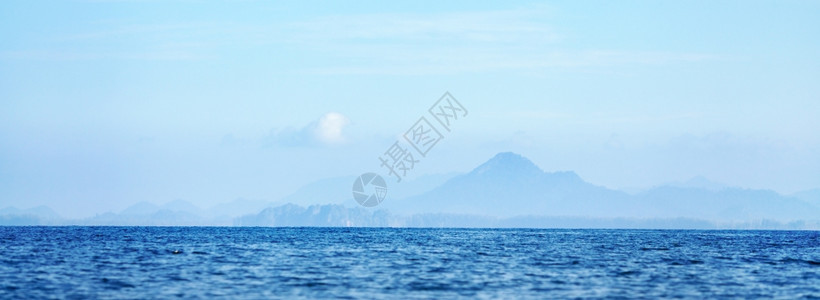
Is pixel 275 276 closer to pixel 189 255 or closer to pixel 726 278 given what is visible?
pixel 189 255

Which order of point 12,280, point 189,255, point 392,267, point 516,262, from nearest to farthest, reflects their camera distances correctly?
point 12,280, point 392,267, point 516,262, point 189,255

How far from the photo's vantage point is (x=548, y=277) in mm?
63219

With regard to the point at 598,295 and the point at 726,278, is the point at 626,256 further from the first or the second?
the point at 598,295

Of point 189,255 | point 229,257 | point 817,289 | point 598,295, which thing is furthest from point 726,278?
point 189,255

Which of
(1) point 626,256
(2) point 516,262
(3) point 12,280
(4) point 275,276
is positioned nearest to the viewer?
(3) point 12,280

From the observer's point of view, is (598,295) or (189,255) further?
(189,255)

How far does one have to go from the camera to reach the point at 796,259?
8994 cm

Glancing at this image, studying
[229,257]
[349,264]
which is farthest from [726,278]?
[229,257]

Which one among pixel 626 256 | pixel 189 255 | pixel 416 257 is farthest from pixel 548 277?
pixel 189 255

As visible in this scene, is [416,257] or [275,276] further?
[416,257]

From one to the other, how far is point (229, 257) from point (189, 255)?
521cm

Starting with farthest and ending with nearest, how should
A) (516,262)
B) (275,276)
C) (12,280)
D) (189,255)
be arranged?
(189,255)
(516,262)
(275,276)
(12,280)

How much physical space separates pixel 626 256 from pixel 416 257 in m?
22.3

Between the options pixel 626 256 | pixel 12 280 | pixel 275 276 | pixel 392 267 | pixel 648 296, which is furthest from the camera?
pixel 626 256
